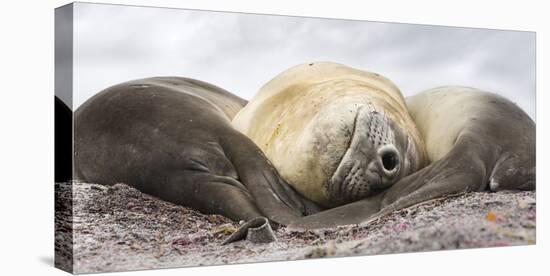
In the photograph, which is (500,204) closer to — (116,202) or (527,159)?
(527,159)

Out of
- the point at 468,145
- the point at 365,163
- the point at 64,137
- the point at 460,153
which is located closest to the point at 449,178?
the point at 460,153

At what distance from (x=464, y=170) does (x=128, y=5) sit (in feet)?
9.01

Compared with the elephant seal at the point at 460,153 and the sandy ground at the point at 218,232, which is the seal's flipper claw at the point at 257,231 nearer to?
the sandy ground at the point at 218,232

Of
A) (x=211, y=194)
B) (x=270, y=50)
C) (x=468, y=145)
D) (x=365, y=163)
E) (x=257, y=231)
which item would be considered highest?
(x=270, y=50)

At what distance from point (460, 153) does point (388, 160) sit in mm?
637

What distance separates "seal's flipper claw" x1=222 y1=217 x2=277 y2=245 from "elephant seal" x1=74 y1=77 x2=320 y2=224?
8 cm

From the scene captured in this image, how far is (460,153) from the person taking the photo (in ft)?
21.0

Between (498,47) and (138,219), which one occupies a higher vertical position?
(498,47)

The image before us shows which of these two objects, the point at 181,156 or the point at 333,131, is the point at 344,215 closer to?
the point at 333,131

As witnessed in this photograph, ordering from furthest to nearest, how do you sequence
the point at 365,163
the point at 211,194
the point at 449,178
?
the point at 449,178
the point at 365,163
the point at 211,194

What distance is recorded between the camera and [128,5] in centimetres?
565

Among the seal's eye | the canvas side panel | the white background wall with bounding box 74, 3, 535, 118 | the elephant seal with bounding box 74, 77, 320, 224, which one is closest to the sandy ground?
the canvas side panel

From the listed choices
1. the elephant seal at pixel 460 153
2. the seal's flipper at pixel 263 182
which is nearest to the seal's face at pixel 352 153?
the elephant seal at pixel 460 153

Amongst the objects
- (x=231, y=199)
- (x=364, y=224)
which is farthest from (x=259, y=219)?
(x=364, y=224)
